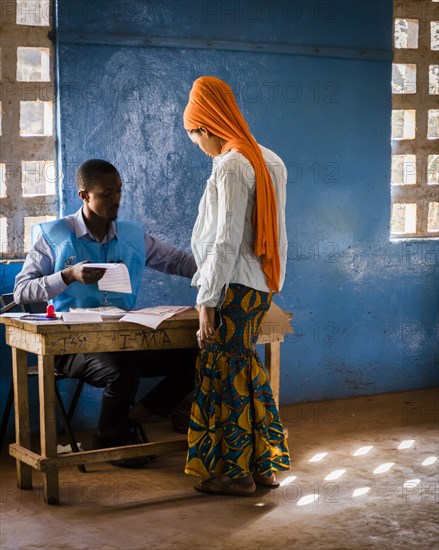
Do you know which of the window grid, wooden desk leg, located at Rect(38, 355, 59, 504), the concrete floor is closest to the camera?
the concrete floor

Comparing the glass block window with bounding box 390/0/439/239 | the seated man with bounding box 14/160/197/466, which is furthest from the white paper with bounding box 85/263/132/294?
the glass block window with bounding box 390/0/439/239

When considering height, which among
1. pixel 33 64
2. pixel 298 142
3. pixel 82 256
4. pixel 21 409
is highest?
pixel 33 64

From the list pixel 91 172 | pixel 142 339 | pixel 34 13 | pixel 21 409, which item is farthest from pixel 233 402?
pixel 34 13

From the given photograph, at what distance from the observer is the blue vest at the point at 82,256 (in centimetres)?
453

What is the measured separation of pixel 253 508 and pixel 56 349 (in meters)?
1.13

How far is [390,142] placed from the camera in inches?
238

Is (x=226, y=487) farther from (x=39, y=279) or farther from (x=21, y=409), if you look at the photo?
(x=39, y=279)

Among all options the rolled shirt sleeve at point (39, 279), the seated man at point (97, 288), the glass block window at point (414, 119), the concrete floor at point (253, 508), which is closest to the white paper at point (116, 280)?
the seated man at point (97, 288)

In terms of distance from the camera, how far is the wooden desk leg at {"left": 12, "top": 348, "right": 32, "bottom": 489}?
13.6ft

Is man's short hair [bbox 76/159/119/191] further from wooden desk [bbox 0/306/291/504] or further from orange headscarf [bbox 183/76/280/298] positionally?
wooden desk [bbox 0/306/291/504]

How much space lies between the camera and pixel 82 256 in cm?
457

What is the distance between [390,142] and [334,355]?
5.02 feet

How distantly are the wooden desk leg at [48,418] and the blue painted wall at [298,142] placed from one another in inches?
52.8

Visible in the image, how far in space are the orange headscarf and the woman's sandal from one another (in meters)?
0.92
